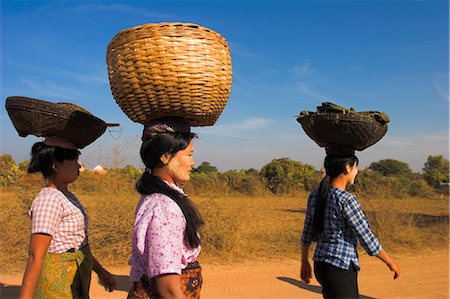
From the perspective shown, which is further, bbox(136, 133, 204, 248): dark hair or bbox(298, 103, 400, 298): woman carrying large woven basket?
bbox(298, 103, 400, 298): woman carrying large woven basket

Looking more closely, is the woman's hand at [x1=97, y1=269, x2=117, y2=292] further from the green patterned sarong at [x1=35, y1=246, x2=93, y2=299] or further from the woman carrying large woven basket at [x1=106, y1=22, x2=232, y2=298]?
the woman carrying large woven basket at [x1=106, y1=22, x2=232, y2=298]

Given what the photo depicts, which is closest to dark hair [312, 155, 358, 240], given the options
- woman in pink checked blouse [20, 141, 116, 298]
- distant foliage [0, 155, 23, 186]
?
woman in pink checked blouse [20, 141, 116, 298]

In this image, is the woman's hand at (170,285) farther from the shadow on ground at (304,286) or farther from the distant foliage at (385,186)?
the distant foliage at (385,186)

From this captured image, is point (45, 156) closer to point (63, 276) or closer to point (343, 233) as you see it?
point (63, 276)

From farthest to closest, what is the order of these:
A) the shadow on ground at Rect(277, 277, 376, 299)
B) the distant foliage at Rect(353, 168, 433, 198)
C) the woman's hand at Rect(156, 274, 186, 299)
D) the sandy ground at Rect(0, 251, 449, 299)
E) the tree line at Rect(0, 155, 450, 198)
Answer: the tree line at Rect(0, 155, 450, 198) → the distant foliage at Rect(353, 168, 433, 198) → the shadow on ground at Rect(277, 277, 376, 299) → the sandy ground at Rect(0, 251, 449, 299) → the woman's hand at Rect(156, 274, 186, 299)

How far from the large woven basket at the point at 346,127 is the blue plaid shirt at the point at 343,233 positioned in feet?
1.16

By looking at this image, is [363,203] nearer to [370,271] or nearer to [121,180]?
[370,271]

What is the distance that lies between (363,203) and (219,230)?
12.2ft

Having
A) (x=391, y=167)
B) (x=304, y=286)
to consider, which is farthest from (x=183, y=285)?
(x=391, y=167)

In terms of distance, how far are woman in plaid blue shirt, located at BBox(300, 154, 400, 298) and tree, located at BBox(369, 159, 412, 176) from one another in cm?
3295

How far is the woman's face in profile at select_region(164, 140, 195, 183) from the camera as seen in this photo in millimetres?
1832

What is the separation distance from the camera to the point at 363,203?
8.84 metres

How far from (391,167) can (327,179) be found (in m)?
34.7

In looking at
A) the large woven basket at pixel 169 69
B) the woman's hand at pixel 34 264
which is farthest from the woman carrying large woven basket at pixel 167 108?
the woman's hand at pixel 34 264
